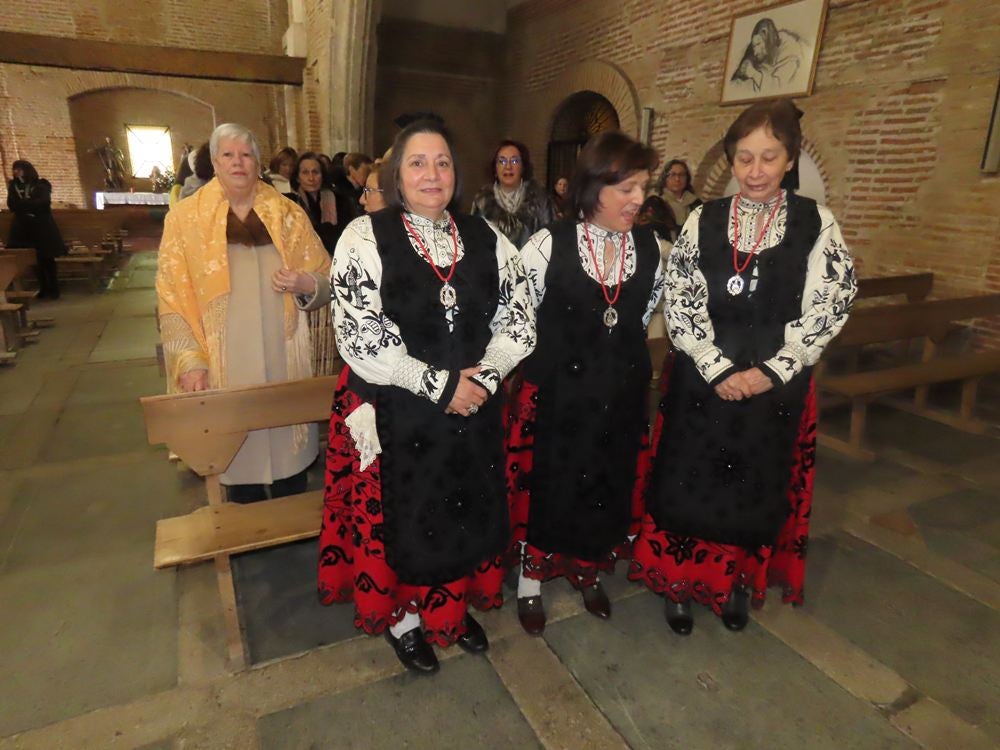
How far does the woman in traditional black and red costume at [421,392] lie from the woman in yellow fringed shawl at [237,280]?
609 mm

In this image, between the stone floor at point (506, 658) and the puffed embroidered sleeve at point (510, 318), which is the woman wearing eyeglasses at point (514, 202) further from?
the stone floor at point (506, 658)

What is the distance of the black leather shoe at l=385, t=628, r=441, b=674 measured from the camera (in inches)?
87.1

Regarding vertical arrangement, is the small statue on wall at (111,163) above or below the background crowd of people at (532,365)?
above

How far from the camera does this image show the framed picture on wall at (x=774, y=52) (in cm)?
630

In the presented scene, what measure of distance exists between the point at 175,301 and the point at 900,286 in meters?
5.54

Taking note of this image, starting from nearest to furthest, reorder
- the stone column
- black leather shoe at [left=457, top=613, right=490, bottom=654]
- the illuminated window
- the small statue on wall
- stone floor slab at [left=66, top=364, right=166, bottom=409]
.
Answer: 1. black leather shoe at [left=457, top=613, right=490, bottom=654]
2. stone floor slab at [left=66, top=364, right=166, bottom=409]
3. the stone column
4. the small statue on wall
5. the illuminated window

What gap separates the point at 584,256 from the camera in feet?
7.02

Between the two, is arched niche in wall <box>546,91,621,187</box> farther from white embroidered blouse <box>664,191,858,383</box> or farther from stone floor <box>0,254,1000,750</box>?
white embroidered blouse <box>664,191,858,383</box>

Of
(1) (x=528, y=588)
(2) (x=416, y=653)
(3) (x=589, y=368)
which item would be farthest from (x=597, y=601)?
(3) (x=589, y=368)

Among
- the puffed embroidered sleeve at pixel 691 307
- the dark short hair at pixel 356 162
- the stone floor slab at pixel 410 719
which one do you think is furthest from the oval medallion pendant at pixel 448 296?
the dark short hair at pixel 356 162

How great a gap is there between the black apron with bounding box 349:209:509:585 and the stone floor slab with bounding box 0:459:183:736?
40.5 inches

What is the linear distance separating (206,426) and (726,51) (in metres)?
7.29

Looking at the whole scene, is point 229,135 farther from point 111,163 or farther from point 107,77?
point 111,163

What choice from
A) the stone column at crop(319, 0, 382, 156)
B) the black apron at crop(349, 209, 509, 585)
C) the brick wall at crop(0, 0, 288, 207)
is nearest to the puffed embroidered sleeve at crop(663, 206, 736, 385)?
the black apron at crop(349, 209, 509, 585)
